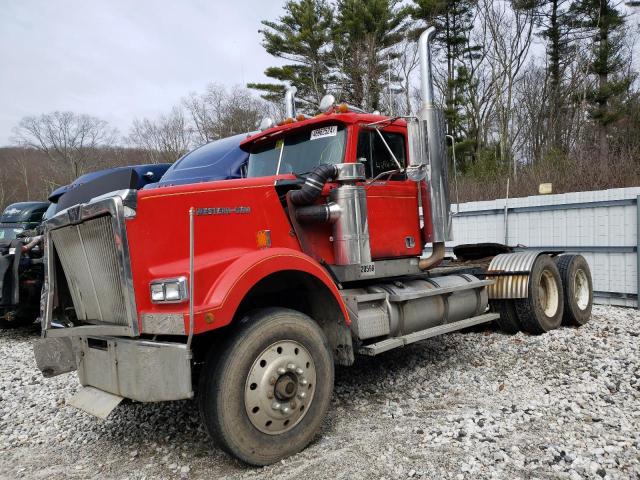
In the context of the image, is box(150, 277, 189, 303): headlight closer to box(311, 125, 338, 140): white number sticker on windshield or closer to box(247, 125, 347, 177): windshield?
box(247, 125, 347, 177): windshield

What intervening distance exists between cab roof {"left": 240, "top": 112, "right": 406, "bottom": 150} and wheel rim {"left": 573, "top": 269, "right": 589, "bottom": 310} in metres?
4.20

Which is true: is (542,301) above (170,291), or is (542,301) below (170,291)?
below

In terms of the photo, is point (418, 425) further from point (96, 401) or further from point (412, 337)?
point (96, 401)

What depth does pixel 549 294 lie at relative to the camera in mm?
7293

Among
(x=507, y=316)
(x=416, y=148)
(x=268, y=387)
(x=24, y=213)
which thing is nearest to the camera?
(x=268, y=387)

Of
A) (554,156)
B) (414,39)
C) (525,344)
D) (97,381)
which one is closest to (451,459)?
(97,381)

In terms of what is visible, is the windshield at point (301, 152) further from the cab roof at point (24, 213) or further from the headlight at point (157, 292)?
A: the cab roof at point (24, 213)

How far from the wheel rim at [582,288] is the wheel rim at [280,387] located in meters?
5.49

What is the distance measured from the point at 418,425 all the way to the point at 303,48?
2626 centimetres

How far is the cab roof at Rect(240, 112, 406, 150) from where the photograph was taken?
4.80 metres

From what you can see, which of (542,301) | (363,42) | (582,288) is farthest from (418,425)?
(363,42)

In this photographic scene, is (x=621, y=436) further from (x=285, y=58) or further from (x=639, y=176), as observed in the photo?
(x=285, y=58)

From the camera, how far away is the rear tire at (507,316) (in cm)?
684

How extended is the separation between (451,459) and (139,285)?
2.38m
